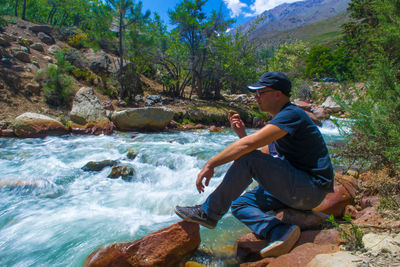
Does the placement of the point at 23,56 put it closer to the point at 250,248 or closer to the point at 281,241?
the point at 250,248

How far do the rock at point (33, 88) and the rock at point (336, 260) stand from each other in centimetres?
1109

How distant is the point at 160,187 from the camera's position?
15.6 feet

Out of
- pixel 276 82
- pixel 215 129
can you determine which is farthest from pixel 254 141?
pixel 215 129

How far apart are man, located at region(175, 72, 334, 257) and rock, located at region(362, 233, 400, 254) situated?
43 centimetres

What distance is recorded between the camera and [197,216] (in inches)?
83.9

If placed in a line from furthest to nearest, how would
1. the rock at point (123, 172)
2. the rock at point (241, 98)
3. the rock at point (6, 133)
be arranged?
the rock at point (241, 98) → the rock at point (6, 133) → the rock at point (123, 172)

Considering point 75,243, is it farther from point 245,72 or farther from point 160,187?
point 245,72

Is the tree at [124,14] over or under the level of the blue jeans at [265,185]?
over

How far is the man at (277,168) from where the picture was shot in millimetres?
1929

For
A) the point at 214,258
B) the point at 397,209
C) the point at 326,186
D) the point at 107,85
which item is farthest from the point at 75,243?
the point at 107,85

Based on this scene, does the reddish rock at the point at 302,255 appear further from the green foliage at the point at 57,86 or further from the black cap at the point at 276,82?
the green foliage at the point at 57,86

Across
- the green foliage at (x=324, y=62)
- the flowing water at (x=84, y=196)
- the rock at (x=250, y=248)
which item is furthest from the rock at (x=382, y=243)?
the green foliage at (x=324, y=62)

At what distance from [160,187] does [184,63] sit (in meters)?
10.3

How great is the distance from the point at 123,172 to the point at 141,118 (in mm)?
4115
